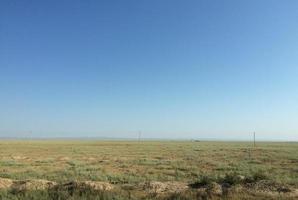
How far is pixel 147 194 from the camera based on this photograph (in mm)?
14359

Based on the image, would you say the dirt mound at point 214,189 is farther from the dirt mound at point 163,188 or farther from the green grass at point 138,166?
the green grass at point 138,166

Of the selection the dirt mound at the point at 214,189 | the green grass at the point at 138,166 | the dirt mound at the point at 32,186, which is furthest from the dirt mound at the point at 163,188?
the green grass at the point at 138,166

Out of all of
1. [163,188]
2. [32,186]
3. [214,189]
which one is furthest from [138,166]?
[214,189]

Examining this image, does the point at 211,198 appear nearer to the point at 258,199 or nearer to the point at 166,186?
the point at 258,199

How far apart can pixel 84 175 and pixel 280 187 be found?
41.4ft

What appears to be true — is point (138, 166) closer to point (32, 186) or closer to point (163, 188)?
point (163, 188)

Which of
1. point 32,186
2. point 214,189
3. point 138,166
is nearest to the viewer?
point 214,189

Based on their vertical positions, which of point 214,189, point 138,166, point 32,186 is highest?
point 214,189

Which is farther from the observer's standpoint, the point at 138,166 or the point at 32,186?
the point at 138,166

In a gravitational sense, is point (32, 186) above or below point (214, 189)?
below

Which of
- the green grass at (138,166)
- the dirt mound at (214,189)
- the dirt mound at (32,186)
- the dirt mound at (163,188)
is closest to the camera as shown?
the dirt mound at (214,189)

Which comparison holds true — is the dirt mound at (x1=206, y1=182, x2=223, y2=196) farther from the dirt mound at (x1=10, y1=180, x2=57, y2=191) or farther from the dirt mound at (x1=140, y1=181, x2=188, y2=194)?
the dirt mound at (x1=10, y1=180, x2=57, y2=191)

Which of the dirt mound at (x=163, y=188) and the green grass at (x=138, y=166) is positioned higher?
the dirt mound at (x=163, y=188)

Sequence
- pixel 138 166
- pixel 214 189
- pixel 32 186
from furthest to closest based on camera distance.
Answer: pixel 138 166, pixel 32 186, pixel 214 189
